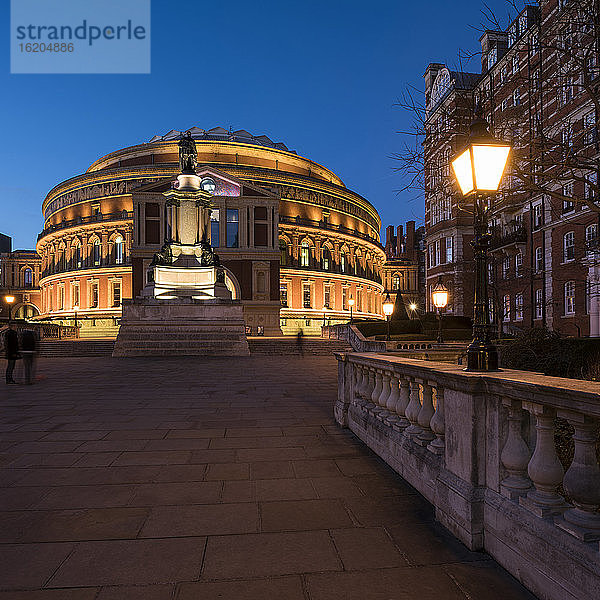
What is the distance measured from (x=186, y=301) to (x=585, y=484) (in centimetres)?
2783

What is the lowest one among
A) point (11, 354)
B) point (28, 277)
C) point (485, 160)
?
point (11, 354)

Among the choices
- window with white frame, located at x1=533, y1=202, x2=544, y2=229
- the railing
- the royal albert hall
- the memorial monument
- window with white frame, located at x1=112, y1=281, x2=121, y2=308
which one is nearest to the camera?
the memorial monument

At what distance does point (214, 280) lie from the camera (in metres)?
31.4

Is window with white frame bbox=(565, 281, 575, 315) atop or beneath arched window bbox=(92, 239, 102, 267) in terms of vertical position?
beneath

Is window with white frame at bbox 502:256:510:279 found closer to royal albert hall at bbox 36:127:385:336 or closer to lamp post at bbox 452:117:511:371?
royal albert hall at bbox 36:127:385:336

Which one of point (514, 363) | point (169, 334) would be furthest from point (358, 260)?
point (514, 363)

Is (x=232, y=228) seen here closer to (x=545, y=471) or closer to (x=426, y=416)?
(x=426, y=416)

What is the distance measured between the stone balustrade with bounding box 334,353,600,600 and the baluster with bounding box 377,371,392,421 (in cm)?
97

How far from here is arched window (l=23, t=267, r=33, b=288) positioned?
97438mm

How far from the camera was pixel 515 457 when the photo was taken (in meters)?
3.38

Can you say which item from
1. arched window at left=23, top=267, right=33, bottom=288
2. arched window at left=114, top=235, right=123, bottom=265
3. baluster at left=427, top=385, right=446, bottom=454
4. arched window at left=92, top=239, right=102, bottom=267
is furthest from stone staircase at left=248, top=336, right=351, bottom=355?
arched window at left=23, top=267, right=33, bottom=288

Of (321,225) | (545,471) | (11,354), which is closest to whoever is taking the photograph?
(545,471)

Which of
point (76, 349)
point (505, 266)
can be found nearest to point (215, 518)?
point (76, 349)

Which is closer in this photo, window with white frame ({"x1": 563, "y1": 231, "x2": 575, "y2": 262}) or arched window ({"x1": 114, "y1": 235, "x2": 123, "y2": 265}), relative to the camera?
window with white frame ({"x1": 563, "y1": 231, "x2": 575, "y2": 262})
